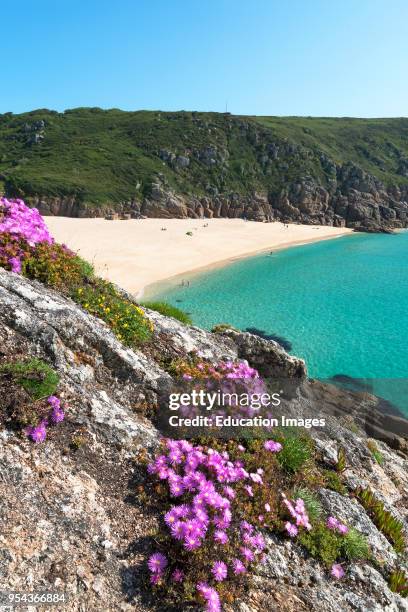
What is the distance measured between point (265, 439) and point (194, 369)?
2.09 meters

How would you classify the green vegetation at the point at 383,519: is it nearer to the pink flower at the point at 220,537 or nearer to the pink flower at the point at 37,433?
the pink flower at the point at 220,537

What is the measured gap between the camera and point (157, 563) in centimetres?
445

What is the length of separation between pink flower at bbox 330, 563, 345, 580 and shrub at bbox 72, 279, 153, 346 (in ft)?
17.6

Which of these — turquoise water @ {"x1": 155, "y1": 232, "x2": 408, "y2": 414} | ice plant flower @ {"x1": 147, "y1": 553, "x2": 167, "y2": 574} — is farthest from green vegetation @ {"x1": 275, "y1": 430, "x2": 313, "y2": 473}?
turquoise water @ {"x1": 155, "y1": 232, "x2": 408, "y2": 414}

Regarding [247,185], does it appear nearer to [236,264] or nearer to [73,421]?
[236,264]

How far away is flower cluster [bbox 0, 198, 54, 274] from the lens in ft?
27.3

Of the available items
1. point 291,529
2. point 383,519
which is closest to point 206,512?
point 291,529

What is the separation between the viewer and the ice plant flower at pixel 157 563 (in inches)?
173

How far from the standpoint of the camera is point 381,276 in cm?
4941

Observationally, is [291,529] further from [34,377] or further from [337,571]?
[34,377]

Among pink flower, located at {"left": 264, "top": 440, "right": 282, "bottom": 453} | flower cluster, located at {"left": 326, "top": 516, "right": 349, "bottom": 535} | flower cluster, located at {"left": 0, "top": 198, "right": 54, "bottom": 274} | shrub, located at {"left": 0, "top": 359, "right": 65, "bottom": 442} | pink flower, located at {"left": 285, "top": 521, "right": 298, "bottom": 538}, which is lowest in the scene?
flower cluster, located at {"left": 326, "top": 516, "right": 349, "bottom": 535}

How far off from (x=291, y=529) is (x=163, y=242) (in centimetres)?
5561

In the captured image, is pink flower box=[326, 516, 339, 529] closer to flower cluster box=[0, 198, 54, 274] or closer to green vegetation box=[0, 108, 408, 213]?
flower cluster box=[0, 198, 54, 274]

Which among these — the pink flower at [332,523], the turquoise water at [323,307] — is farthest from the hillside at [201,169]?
the pink flower at [332,523]
